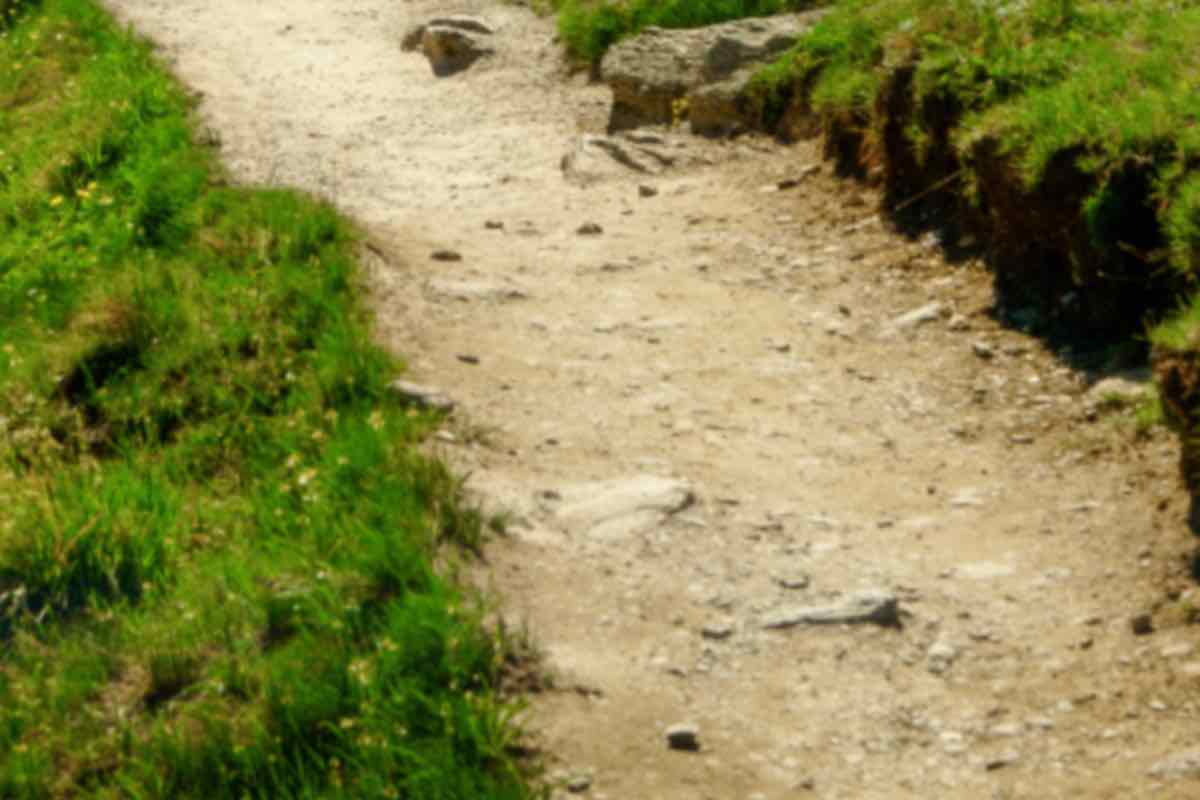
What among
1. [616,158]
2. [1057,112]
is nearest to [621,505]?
[1057,112]

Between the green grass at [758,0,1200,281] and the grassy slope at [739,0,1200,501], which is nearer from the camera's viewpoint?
the grassy slope at [739,0,1200,501]

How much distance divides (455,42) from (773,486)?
7585mm

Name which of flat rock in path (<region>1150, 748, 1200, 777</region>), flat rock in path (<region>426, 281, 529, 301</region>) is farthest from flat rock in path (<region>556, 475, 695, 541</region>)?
flat rock in path (<region>426, 281, 529, 301</region>)

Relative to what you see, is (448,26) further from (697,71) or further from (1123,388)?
(1123,388)

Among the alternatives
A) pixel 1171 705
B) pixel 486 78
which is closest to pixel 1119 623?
pixel 1171 705

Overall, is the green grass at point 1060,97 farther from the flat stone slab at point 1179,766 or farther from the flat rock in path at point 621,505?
the flat stone slab at point 1179,766

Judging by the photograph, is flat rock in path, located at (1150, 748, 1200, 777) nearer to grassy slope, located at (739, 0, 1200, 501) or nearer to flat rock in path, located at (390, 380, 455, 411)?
grassy slope, located at (739, 0, 1200, 501)

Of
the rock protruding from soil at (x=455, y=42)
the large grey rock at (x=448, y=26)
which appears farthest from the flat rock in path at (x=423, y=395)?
the large grey rock at (x=448, y=26)

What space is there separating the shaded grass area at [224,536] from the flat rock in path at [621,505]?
1.38ft

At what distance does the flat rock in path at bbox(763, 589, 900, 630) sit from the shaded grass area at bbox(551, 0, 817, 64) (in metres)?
6.80

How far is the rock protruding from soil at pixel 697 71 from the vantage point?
11109 mm

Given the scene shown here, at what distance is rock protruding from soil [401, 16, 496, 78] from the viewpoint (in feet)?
44.2

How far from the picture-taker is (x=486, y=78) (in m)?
13.1

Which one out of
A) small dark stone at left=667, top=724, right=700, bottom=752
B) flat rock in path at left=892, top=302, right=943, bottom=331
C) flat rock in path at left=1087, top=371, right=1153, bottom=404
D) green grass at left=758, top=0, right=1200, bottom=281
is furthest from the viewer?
flat rock in path at left=892, top=302, right=943, bottom=331
